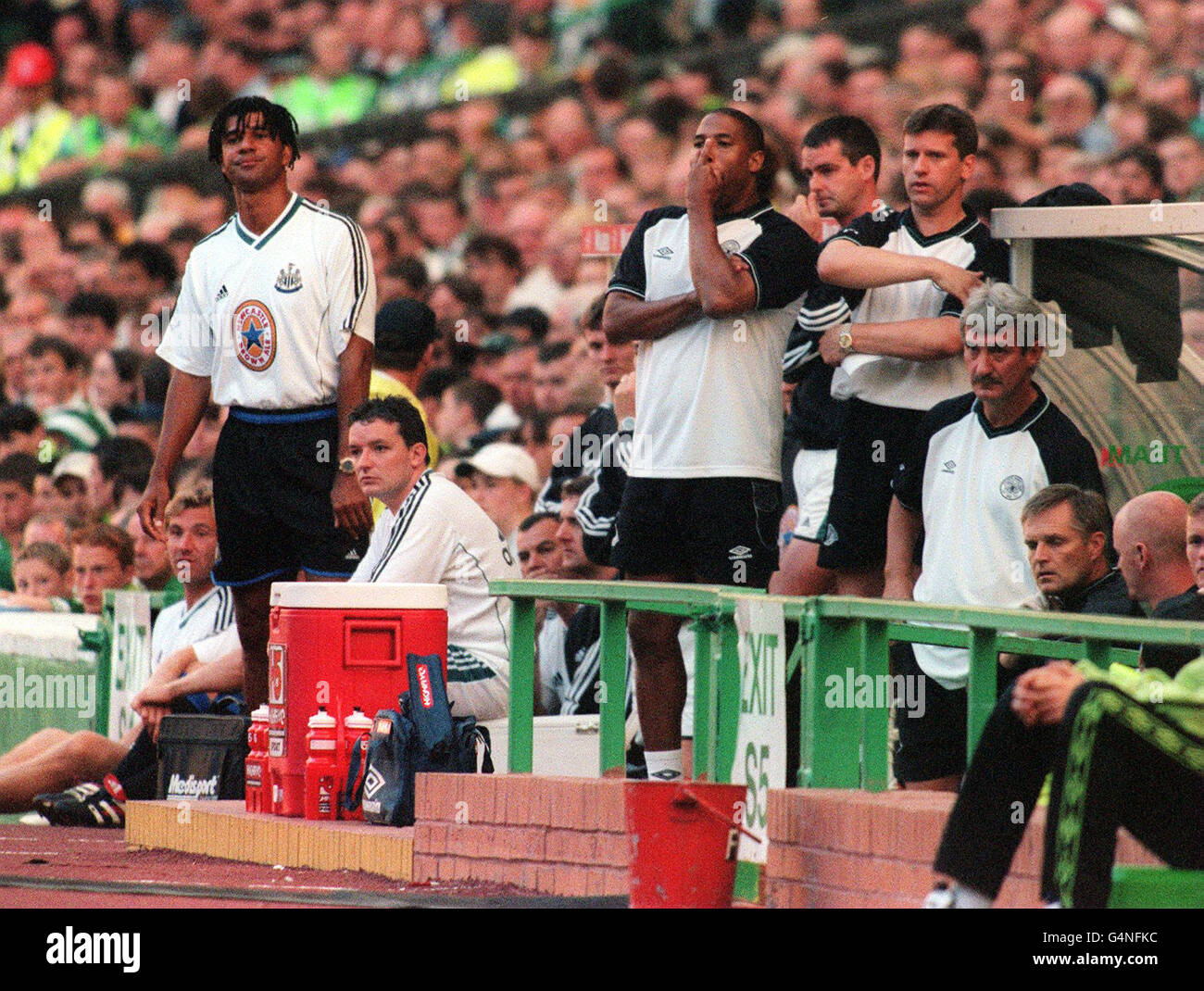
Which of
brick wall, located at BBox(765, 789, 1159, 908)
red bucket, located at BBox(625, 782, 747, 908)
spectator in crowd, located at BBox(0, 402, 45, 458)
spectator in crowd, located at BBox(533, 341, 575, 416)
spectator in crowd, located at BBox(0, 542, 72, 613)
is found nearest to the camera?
brick wall, located at BBox(765, 789, 1159, 908)

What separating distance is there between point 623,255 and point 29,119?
1594cm

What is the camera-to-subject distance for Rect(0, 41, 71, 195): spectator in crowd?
853 inches

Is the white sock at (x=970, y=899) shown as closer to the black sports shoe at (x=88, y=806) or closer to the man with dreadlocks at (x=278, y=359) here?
the man with dreadlocks at (x=278, y=359)

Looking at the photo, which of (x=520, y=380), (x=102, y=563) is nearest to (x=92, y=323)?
(x=520, y=380)

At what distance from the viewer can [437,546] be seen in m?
7.89

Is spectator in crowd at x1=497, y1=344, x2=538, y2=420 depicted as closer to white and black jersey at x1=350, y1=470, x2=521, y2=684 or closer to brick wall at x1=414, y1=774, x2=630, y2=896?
white and black jersey at x1=350, y1=470, x2=521, y2=684

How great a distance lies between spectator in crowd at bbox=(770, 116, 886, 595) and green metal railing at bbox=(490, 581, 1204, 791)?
0.94 m

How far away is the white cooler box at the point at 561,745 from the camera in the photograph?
25.7 feet

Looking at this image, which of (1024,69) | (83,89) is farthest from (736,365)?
(83,89)

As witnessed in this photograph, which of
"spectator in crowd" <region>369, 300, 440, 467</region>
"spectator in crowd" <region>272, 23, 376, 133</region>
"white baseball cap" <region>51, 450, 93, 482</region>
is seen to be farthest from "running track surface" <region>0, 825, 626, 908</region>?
"spectator in crowd" <region>272, 23, 376, 133</region>

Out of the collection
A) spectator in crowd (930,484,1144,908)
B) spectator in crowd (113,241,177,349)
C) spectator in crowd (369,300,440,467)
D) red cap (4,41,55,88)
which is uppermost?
red cap (4,41,55,88)

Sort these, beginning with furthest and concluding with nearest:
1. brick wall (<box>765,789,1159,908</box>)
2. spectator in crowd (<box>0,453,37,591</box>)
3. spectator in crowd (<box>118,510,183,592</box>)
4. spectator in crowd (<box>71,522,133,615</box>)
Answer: spectator in crowd (<box>0,453,37,591</box>)
spectator in crowd (<box>71,522,133,615</box>)
spectator in crowd (<box>118,510,183,592</box>)
brick wall (<box>765,789,1159,908</box>)
